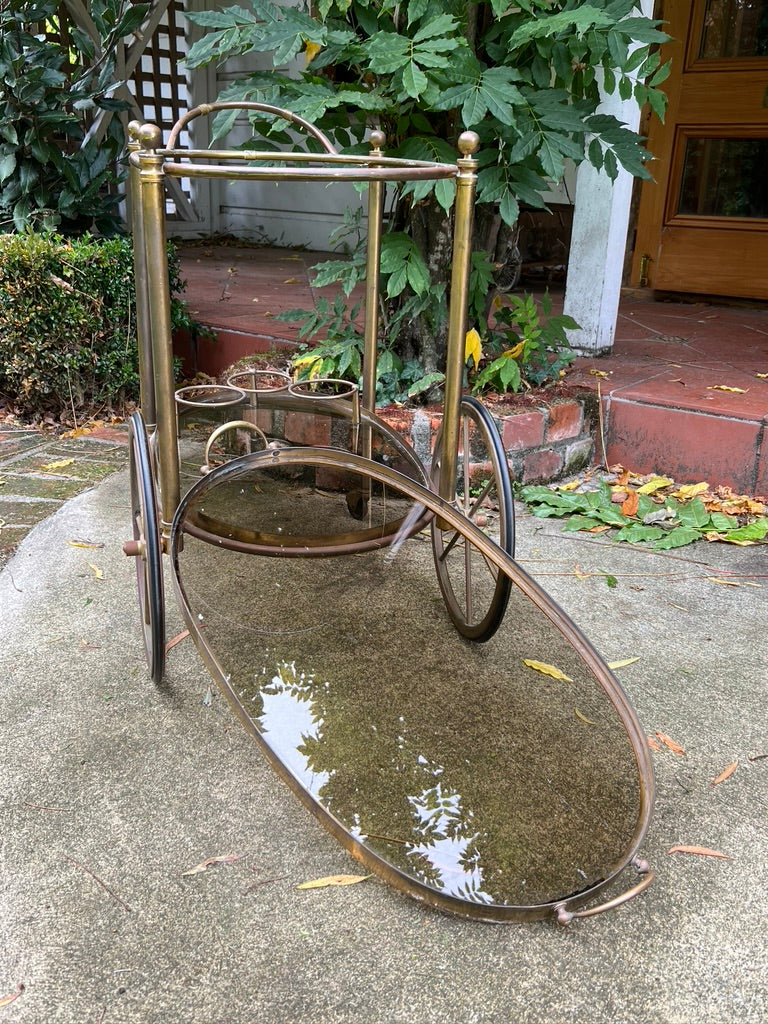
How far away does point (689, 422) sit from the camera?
3.03 metres

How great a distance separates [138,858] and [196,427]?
1.56 m

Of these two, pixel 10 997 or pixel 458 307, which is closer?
pixel 10 997

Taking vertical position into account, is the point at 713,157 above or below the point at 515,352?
above

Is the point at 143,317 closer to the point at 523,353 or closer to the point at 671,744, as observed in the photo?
the point at 671,744

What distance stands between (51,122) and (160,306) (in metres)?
2.97

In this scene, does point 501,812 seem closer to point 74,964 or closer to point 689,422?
point 74,964

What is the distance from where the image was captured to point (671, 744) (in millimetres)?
1775

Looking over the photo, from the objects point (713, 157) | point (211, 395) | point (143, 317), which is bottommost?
point (211, 395)

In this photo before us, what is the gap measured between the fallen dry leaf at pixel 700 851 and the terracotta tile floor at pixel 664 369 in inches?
67.3

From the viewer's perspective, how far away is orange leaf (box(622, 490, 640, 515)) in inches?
115

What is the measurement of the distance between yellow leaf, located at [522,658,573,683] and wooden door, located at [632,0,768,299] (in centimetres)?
353

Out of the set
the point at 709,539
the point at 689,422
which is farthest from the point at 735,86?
the point at 709,539

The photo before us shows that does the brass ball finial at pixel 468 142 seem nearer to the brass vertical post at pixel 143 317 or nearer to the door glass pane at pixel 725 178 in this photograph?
the brass vertical post at pixel 143 317

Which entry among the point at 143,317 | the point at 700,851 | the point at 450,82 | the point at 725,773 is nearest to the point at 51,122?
the point at 450,82
